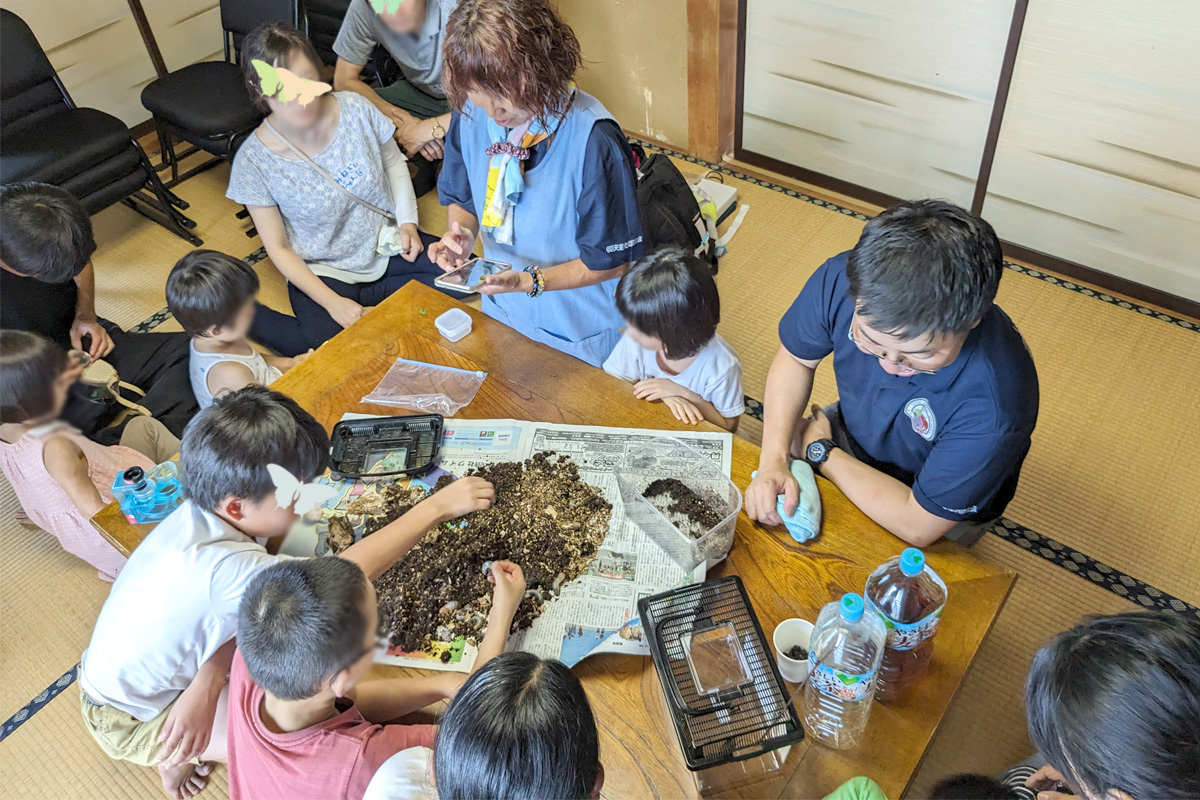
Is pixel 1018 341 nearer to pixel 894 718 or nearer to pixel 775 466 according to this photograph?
pixel 775 466

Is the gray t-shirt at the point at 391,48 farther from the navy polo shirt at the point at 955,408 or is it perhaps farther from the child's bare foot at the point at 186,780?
the child's bare foot at the point at 186,780

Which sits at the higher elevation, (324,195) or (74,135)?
(324,195)

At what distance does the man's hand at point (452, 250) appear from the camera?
65.7 inches

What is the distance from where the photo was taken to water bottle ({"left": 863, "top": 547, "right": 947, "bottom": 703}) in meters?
1.01

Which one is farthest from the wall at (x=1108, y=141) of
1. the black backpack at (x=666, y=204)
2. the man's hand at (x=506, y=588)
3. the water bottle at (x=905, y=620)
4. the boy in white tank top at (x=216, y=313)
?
the boy in white tank top at (x=216, y=313)

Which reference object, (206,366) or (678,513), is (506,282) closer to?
(678,513)

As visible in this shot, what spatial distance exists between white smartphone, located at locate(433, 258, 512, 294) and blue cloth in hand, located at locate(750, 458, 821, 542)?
0.68 metres

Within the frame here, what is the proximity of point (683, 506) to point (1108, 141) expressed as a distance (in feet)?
7.55

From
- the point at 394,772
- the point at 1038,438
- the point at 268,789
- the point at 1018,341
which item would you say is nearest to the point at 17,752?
the point at 268,789

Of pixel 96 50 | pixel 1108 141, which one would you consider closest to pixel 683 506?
pixel 1108 141

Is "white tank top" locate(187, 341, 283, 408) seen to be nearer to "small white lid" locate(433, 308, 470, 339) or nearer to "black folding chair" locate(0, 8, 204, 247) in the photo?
"small white lid" locate(433, 308, 470, 339)

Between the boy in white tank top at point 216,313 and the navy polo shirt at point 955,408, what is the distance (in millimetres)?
924

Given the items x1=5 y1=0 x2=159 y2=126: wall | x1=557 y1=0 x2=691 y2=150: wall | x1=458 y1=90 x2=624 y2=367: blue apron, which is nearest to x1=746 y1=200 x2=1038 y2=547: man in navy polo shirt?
x1=458 y1=90 x2=624 y2=367: blue apron

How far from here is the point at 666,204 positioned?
2.40 metres
